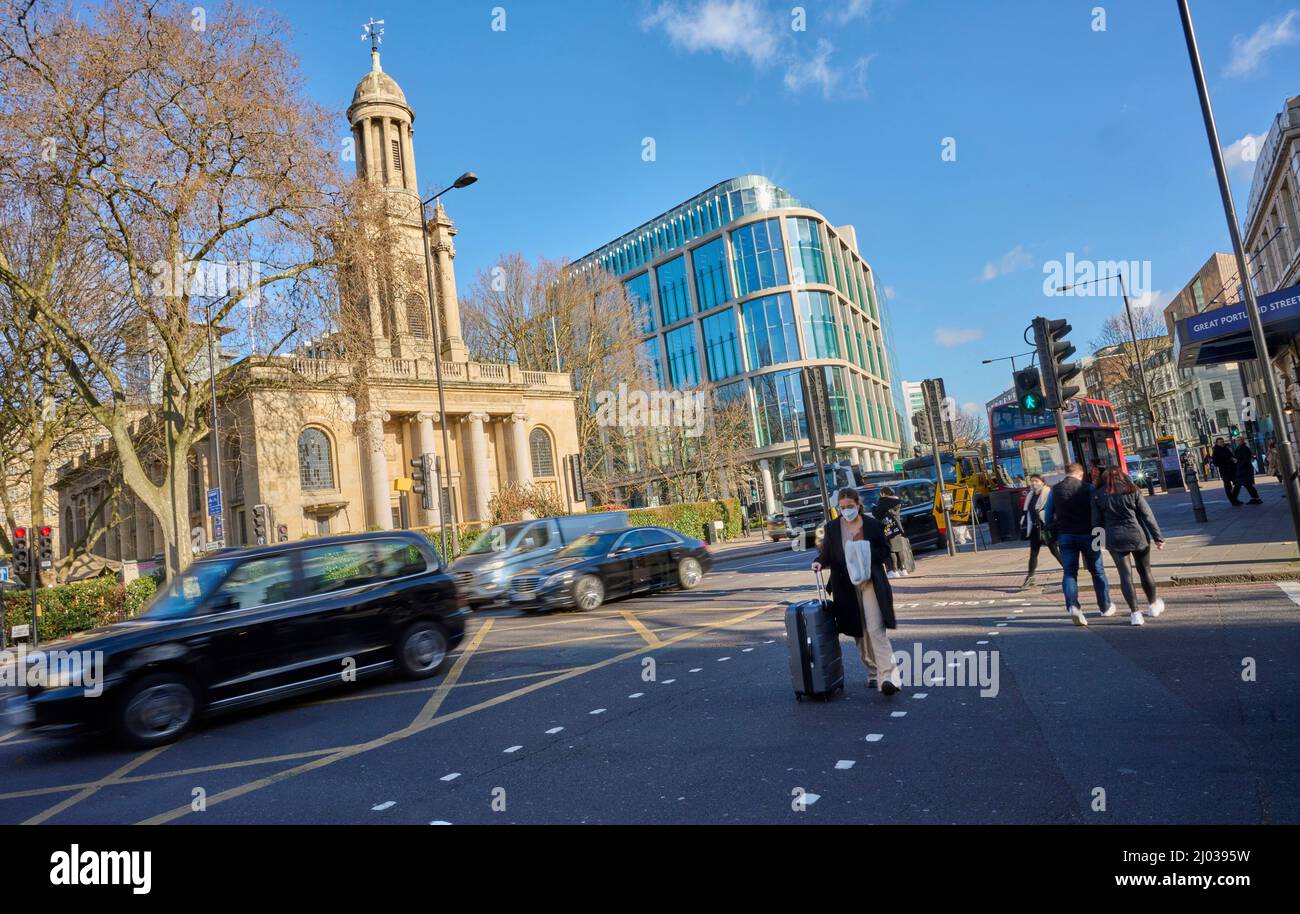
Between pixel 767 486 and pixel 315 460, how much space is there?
33.5 metres

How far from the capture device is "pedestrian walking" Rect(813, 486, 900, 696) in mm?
→ 6543

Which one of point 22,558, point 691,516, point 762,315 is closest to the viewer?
point 22,558

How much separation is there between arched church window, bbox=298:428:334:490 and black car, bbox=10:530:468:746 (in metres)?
34.2

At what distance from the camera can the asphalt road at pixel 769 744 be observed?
4.17 metres

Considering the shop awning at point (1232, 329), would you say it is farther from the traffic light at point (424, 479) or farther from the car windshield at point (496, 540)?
the traffic light at point (424, 479)

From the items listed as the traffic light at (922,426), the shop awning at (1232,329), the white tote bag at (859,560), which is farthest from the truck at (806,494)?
the white tote bag at (859,560)

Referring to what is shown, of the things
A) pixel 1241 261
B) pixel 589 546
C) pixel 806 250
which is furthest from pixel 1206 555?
pixel 806 250

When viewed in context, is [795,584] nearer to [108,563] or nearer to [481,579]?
[481,579]

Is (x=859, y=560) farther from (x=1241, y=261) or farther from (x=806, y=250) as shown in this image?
(x=806, y=250)

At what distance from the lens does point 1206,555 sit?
485 inches

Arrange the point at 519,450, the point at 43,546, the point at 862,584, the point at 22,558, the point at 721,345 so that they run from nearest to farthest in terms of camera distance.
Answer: the point at 862,584 → the point at 22,558 → the point at 43,546 → the point at 519,450 → the point at 721,345

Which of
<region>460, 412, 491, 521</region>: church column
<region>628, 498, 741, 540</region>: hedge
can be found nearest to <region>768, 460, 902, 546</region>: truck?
<region>628, 498, 741, 540</region>: hedge

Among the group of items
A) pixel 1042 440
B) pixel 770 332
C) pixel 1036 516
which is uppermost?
pixel 770 332
